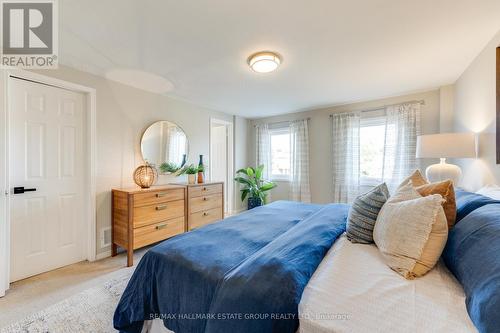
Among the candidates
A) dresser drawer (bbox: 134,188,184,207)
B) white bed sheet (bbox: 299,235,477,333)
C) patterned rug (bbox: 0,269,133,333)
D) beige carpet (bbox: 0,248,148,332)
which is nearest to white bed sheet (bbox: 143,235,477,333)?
white bed sheet (bbox: 299,235,477,333)

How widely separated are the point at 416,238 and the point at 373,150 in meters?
3.03

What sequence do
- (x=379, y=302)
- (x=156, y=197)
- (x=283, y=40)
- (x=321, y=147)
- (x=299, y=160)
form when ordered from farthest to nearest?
1. (x=299, y=160)
2. (x=321, y=147)
3. (x=156, y=197)
4. (x=283, y=40)
5. (x=379, y=302)

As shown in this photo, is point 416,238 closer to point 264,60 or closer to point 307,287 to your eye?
point 307,287

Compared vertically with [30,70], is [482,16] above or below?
above

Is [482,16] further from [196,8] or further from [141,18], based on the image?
[141,18]

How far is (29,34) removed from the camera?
6.03 ft

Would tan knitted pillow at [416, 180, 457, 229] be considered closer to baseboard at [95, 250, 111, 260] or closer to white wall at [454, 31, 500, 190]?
white wall at [454, 31, 500, 190]

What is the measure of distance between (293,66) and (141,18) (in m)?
1.55

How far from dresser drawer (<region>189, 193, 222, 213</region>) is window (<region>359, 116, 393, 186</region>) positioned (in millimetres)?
2519

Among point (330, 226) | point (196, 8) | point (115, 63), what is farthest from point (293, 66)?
point (115, 63)

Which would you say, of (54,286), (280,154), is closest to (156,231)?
(54,286)

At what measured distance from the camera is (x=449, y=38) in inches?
75.8

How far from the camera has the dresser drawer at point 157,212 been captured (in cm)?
259

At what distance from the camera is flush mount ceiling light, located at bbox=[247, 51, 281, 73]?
215 cm
